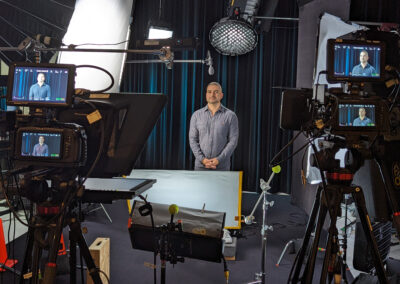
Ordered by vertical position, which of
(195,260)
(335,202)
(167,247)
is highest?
(335,202)

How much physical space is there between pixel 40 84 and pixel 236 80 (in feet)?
13.7

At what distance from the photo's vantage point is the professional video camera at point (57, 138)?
44.2 inches

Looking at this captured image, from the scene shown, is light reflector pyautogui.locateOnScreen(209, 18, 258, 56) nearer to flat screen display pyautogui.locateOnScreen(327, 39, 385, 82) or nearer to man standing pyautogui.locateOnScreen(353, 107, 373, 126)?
flat screen display pyautogui.locateOnScreen(327, 39, 385, 82)

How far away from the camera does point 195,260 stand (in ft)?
9.00

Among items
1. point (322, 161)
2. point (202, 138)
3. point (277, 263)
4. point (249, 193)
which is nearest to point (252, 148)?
point (249, 193)

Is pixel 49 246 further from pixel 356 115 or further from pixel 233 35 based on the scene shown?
pixel 233 35

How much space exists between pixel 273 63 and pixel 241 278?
11.3ft

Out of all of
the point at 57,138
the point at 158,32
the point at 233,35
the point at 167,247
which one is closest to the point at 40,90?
Result: the point at 57,138

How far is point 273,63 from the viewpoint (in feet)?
16.6

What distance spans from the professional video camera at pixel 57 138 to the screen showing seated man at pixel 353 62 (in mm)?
718

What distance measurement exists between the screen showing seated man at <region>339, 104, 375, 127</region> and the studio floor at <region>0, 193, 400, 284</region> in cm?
109

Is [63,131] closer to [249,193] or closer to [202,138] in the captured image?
[202,138]

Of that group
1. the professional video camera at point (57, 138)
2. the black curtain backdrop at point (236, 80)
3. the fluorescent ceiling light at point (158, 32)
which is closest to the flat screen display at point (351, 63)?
the professional video camera at point (57, 138)

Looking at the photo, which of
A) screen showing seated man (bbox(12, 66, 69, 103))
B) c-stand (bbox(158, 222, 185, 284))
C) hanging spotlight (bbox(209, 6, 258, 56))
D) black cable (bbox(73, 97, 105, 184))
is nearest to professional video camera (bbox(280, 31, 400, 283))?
c-stand (bbox(158, 222, 185, 284))
